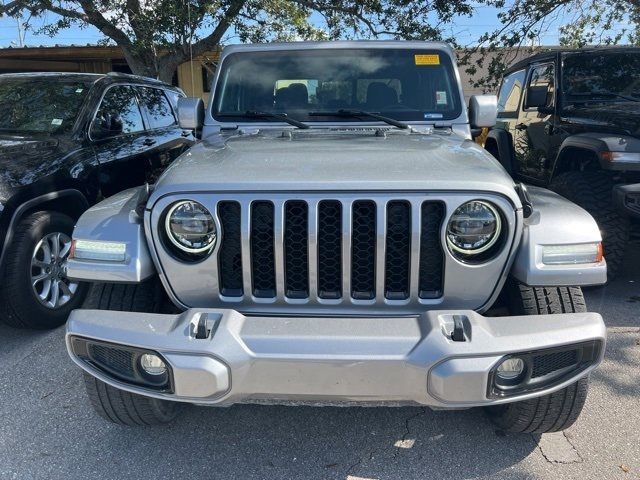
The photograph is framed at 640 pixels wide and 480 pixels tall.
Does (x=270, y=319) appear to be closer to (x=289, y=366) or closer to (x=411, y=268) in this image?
(x=289, y=366)

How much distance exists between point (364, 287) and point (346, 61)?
6.33 feet

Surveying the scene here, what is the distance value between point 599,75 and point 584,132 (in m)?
0.93

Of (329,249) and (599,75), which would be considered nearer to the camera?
(329,249)

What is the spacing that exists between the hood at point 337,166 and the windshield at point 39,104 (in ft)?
6.82

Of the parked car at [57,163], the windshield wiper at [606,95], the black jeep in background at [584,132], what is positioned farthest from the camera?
the windshield wiper at [606,95]

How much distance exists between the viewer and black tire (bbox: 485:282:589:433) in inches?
88.3

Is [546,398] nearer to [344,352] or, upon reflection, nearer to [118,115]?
[344,352]

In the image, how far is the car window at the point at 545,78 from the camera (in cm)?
550

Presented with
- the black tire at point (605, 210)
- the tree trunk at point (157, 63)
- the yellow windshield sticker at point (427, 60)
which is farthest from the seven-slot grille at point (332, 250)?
the tree trunk at point (157, 63)

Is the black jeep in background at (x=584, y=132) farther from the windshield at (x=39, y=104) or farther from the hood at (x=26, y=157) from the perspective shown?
the windshield at (x=39, y=104)

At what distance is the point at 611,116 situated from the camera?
15.1 ft

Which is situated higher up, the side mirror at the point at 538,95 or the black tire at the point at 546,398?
the side mirror at the point at 538,95

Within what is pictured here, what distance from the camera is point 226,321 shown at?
200 centimetres

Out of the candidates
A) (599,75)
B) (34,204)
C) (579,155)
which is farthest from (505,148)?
(34,204)
